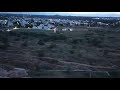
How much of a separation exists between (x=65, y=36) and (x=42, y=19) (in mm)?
439

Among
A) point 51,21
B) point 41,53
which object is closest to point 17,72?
point 41,53

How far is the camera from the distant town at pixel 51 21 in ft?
11.5

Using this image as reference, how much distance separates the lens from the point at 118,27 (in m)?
3.52

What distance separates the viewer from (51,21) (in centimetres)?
357

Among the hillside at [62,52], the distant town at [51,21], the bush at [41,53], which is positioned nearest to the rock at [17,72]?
the hillside at [62,52]

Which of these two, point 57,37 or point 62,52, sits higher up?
point 57,37

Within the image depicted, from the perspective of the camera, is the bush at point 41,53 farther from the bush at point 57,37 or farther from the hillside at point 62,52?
the bush at point 57,37

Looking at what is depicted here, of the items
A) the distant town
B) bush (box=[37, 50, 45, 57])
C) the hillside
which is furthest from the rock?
the distant town

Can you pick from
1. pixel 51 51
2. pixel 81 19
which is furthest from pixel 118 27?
pixel 51 51

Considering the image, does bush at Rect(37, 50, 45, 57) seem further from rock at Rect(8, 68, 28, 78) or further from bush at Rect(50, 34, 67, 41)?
rock at Rect(8, 68, 28, 78)

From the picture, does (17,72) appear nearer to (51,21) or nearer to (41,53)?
(41,53)
